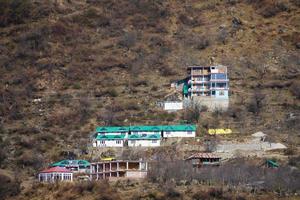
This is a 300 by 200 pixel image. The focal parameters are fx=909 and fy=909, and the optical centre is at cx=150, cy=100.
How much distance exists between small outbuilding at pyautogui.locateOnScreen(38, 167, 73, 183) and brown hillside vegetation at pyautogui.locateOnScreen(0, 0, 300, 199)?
5.15 feet

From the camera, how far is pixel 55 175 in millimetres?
71500

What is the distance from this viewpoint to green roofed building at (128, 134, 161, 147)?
3073 inches

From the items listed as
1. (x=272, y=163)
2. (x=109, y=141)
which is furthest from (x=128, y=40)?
(x=272, y=163)

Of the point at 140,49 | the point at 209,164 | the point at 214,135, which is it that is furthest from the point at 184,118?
the point at 140,49

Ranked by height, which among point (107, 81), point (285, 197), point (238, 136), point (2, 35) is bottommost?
point (285, 197)

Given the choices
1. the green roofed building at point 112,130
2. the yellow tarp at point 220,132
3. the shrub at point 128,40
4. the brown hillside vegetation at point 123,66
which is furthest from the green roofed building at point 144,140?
the shrub at point 128,40

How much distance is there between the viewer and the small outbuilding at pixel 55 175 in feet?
234

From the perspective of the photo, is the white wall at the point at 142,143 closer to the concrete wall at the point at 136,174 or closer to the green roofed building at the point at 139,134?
the green roofed building at the point at 139,134

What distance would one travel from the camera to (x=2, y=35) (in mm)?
106750

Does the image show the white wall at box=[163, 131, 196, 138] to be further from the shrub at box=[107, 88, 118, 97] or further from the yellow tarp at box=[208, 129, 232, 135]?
the shrub at box=[107, 88, 118, 97]

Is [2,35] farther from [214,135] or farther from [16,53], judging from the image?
[214,135]

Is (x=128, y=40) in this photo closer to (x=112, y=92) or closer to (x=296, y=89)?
(x=112, y=92)

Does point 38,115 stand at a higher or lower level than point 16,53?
lower

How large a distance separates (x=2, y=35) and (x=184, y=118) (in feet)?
106
